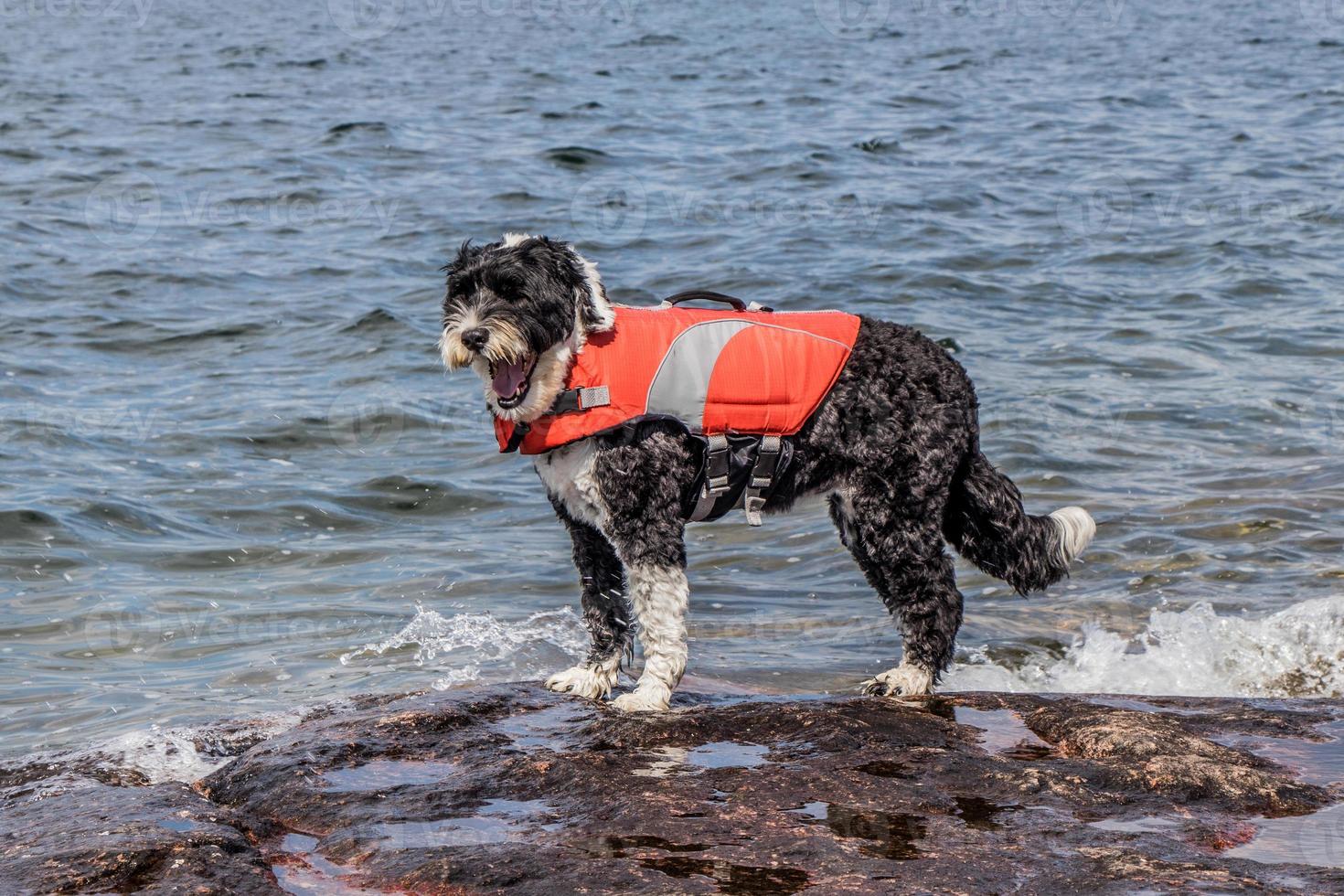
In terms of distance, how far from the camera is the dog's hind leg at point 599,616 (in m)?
6.21

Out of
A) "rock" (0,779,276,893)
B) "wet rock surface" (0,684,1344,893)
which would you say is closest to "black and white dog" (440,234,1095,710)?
"wet rock surface" (0,684,1344,893)

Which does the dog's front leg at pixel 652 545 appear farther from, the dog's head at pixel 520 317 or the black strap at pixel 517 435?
the dog's head at pixel 520 317

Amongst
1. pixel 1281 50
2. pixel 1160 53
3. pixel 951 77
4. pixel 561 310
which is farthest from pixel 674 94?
pixel 561 310

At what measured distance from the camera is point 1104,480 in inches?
420

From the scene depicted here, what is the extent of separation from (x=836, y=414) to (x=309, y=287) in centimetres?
1144

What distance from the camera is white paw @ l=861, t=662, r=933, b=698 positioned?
20.4 ft

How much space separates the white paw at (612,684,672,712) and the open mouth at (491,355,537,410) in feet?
4.26

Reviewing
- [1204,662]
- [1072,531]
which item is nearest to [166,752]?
[1072,531]

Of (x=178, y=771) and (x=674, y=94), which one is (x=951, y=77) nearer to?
(x=674, y=94)

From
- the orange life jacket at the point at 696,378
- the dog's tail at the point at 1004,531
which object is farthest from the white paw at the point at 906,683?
the orange life jacket at the point at 696,378

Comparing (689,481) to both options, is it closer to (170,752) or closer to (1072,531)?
(1072,531)

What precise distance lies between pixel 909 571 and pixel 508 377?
6.38 feet

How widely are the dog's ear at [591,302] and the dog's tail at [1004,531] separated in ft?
5.78

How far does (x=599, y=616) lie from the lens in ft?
20.6
